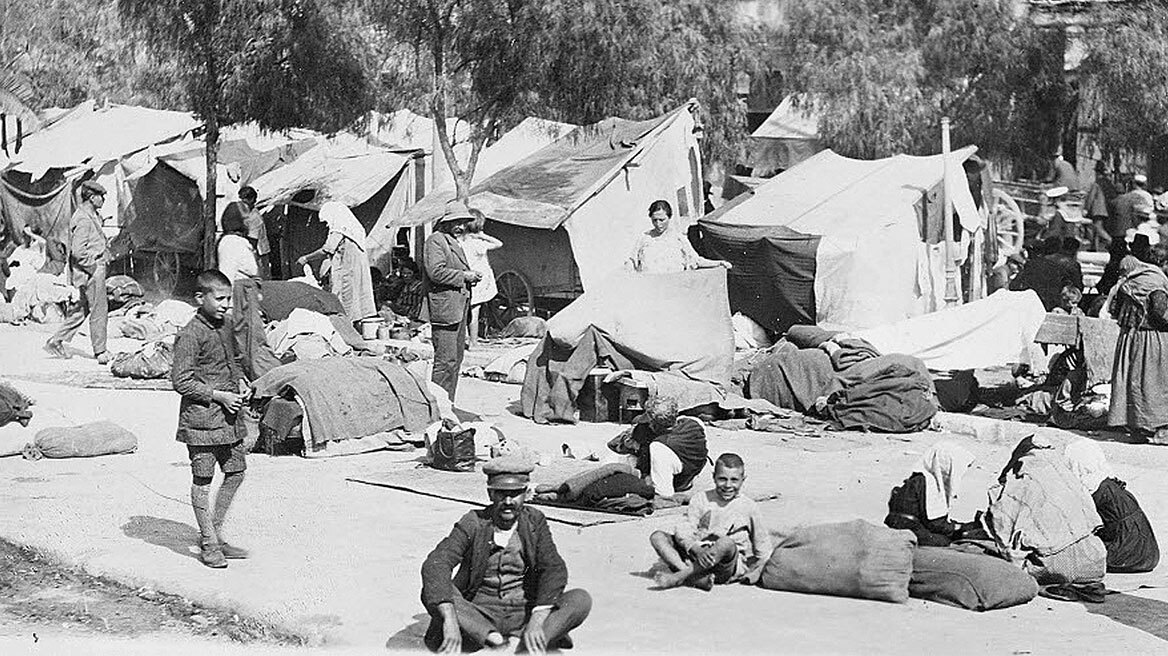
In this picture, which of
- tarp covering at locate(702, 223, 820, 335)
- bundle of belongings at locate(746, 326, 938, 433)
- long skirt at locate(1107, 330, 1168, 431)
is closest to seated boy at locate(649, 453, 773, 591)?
bundle of belongings at locate(746, 326, 938, 433)

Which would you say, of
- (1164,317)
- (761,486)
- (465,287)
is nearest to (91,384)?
(465,287)

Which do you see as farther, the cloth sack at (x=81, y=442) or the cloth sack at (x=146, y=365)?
the cloth sack at (x=146, y=365)

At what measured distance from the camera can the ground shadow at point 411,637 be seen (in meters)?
6.24

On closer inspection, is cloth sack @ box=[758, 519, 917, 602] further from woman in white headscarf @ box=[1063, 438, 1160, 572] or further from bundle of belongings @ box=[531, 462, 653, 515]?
bundle of belongings @ box=[531, 462, 653, 515]

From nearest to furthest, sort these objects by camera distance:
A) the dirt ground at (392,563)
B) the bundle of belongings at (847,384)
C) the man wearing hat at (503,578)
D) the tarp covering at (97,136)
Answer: the man wearing hat at (503,578), the dirt ground at (392,563), the bundle of belongings at (847,384), the tarp covering at (97,136)

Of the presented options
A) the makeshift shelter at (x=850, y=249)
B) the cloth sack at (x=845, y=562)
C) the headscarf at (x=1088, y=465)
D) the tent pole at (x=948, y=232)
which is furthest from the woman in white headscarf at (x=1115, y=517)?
the tent pole at (x=948, y=232)

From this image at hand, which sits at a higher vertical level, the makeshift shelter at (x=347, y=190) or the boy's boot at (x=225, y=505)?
the boy's boot at (x=225, y=505)

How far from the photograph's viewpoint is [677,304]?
13.5m

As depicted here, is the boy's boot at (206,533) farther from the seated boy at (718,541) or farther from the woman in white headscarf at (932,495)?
the woman in white headscarf at (932,495)

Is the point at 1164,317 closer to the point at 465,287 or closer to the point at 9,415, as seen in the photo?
the point at 465,287

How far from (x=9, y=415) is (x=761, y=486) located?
18.2ft

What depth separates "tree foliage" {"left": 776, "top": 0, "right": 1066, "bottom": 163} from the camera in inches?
1089

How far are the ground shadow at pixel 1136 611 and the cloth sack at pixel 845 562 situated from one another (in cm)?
85

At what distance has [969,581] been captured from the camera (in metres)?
7.17
